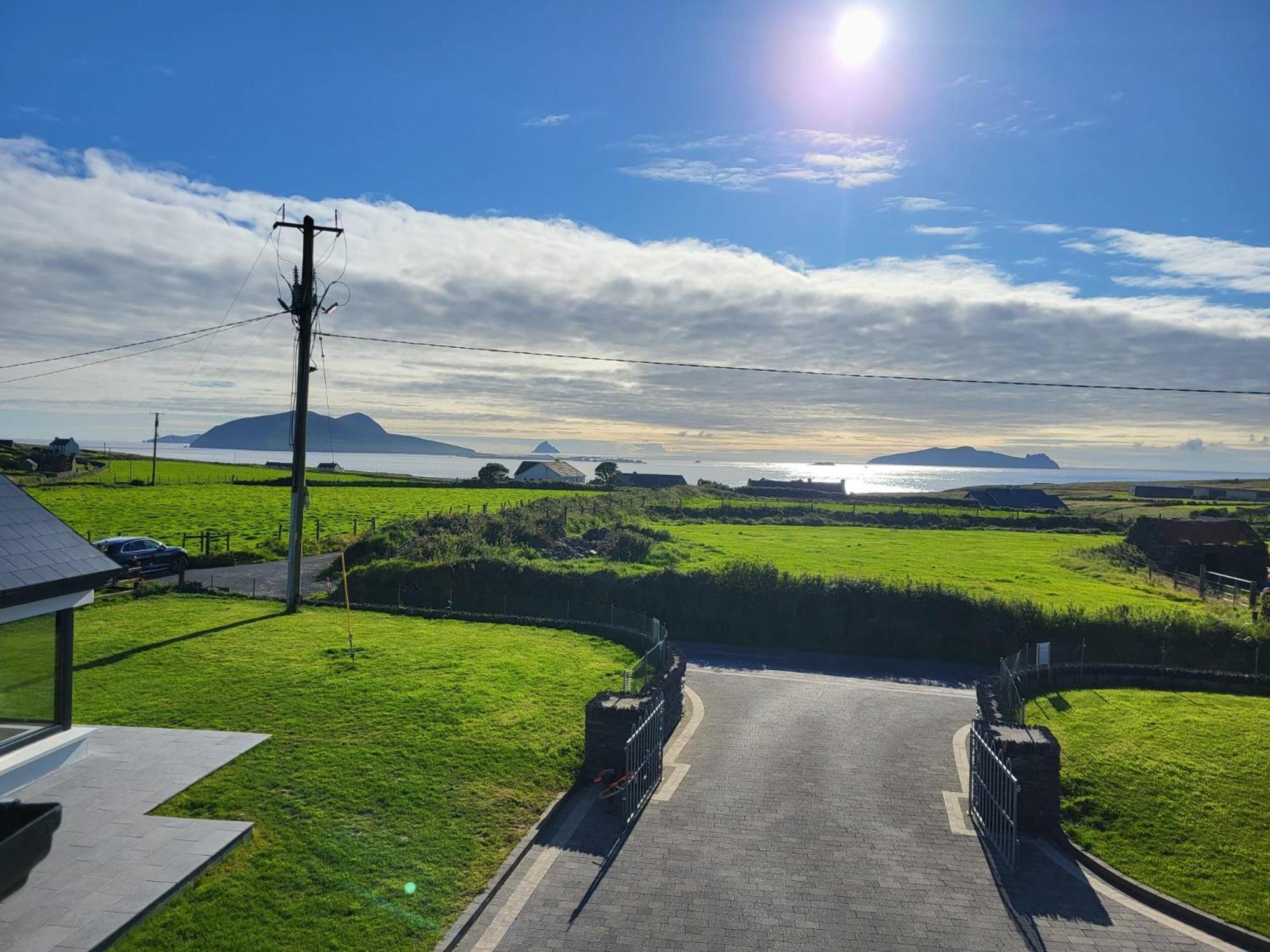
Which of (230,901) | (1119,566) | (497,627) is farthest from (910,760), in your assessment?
(1119,566)

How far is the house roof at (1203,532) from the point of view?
3925 centimetres

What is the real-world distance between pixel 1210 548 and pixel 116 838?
45.4 m

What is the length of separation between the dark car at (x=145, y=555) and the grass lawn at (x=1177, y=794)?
106 feet

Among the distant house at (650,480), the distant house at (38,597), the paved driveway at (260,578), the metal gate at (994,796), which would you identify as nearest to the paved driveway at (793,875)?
the metal gate at (994,796)

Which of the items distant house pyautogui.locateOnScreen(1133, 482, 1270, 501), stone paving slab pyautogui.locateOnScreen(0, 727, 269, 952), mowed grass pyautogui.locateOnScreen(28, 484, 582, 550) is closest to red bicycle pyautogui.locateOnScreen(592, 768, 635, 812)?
stone paving slab pyautogui.locateOnScreen(0, 727, 269, 952)

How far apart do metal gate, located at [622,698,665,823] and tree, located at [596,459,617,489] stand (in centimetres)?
7111

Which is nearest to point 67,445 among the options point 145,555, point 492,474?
point 492,474

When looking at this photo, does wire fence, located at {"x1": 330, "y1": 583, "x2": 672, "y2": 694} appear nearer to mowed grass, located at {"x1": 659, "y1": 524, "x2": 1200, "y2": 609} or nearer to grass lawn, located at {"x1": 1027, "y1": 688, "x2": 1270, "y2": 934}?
mowed grass, located at {"x1": 659, "y1": 524, "x2": 1200, "y2": 609}

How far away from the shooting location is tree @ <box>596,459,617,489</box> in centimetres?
9356

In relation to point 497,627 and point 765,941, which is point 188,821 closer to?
point 765,941

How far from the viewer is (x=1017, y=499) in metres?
86.5

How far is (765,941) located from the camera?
9.27 m

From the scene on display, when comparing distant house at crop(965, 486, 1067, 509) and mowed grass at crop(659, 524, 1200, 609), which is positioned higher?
distant house at crop(965, 486, 1067, 509)

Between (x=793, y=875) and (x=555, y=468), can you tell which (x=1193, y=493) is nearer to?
(x=555, y=468)
